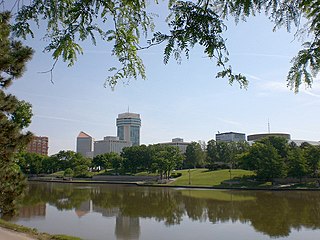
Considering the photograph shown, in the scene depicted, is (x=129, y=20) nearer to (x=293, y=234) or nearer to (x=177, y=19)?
(x=177, y=19)

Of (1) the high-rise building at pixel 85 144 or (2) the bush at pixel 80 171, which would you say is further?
(1) the high-rise building at pixel 85 144

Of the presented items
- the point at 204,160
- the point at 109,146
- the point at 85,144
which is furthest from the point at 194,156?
the point at 85,144

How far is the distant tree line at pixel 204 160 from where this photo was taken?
3959cm

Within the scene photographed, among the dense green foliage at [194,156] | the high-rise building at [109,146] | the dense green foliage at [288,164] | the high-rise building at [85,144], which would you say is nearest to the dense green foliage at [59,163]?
the dense green foliage at [194,156]

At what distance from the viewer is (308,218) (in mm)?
17297

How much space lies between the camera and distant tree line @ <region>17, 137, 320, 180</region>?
39594 millimetres

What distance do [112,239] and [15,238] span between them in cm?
375

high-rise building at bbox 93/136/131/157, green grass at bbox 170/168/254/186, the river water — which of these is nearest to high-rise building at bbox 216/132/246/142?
high-rise building at bbox 93/136/131/157

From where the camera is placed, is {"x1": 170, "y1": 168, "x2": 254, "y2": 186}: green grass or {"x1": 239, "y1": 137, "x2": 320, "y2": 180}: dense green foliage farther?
{"x1": 170, "y1": 168, "x2": 254, "y2": 186}: green grass

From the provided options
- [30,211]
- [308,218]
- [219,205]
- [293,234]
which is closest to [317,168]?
[219,205]

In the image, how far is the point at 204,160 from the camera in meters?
68.3

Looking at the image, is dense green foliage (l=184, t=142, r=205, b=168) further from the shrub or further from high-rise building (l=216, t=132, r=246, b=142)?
high-rise building (l=216, t=132, r=246, b=142)

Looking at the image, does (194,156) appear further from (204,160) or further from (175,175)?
(175,175)

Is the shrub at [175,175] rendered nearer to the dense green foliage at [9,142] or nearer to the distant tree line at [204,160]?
the distant tree line at [204,160]
